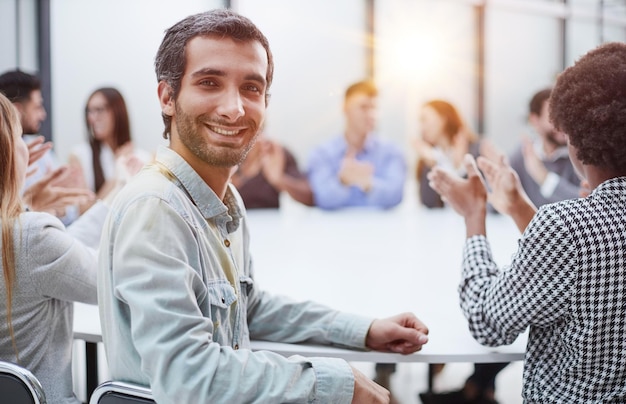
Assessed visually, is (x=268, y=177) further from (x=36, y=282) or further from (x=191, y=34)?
(x=191, y=34)

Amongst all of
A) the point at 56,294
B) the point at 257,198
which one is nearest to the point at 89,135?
the point at 257,198

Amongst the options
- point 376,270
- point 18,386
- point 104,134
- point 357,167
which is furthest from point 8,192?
point 357,167

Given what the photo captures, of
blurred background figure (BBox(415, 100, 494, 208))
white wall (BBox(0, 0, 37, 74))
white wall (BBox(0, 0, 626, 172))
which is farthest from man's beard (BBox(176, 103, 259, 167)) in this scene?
white wall (BBox(0, 0, 37, 74))

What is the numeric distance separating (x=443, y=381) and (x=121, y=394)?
1899 millimetres

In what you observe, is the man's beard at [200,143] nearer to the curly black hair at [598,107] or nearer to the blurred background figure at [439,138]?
the curly black hair at [598,107]

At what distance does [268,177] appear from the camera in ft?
15.4

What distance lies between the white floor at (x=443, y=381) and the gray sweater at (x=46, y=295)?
1.50m

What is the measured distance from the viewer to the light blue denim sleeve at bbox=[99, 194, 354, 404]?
0.83 m

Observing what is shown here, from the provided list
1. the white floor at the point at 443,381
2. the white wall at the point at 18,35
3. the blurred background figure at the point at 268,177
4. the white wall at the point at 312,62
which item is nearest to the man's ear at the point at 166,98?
the white floor at the point at 443,381

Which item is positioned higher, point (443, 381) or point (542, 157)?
point (542, 157)

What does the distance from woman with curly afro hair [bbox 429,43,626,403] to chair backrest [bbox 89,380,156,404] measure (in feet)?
2.02

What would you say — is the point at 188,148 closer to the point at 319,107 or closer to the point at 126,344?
the point at 126,344

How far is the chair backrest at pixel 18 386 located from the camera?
1047 mm

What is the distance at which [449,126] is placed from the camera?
4.42 m
